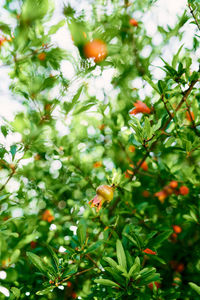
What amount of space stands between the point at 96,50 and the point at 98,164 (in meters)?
0.76

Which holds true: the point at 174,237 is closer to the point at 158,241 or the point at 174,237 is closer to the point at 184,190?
the point at 184,190

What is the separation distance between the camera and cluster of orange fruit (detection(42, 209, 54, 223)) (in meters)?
1.29

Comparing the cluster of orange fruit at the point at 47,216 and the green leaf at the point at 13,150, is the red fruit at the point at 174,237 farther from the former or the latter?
the green leaf at the point at 13,150

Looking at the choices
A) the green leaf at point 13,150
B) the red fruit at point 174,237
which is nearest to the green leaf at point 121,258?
the green leaf at point 13,150

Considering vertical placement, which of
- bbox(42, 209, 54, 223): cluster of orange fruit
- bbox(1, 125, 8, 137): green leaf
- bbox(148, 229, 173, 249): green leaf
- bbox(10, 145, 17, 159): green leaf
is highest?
bbox(1, 125, 8, 137): green leaf

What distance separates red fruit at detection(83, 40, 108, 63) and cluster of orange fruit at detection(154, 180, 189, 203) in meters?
0.76

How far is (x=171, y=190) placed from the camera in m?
1.26

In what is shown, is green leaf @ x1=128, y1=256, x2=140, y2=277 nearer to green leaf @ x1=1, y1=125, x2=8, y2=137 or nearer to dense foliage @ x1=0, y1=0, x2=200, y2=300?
dense foliage @ x1=0, y1=0, x2=200, y2=300

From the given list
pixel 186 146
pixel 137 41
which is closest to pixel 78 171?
pixel 186 146

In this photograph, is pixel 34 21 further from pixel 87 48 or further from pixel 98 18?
pixel 98 18

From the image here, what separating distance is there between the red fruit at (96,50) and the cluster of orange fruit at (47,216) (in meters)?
0.90

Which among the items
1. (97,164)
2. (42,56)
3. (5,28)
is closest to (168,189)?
(97,164)

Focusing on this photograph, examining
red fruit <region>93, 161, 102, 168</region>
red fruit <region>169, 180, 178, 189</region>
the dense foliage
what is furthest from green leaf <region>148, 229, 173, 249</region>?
red fruit <region>93, 161, 102, 168</region>

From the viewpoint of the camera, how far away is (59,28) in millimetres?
835
